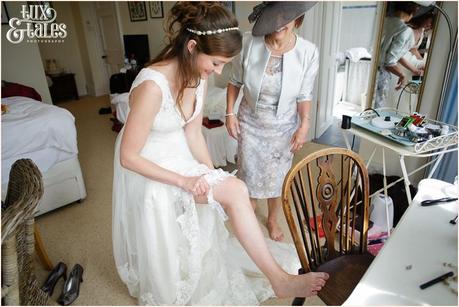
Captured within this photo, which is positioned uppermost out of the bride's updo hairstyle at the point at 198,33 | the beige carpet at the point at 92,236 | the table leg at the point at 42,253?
the bride's updo hairstyle at the point at 198,33

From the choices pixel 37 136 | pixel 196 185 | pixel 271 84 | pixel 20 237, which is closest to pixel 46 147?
pixel 37 136

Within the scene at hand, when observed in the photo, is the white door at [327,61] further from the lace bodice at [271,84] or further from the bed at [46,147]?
the bed at [46,147]

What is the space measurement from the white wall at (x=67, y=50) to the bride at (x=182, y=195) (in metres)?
5.54

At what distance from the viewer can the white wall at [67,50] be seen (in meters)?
5.73

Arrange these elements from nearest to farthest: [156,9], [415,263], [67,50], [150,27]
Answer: [415,263] → [156,9] → [150,27] → [67,50]

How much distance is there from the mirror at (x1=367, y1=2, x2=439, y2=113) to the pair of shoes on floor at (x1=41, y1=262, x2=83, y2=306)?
230cm

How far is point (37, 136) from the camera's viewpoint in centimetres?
203

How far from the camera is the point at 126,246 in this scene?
146cm

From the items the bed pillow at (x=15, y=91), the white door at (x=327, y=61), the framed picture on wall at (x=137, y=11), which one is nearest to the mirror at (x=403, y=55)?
the white door at (x=327, y=61)

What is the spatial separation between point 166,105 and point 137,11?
4290mm

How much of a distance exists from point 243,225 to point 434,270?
1.94 ft

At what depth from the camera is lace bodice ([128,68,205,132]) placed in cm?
115

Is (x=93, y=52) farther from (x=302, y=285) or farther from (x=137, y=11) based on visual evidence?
(x=302, y=285)

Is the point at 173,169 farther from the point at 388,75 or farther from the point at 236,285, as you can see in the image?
the point at 388,75
